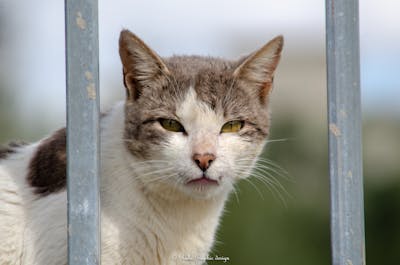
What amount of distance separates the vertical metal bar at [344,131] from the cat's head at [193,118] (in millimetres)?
735

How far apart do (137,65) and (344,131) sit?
1200 millimetres

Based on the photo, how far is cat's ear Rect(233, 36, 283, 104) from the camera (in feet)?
9.77

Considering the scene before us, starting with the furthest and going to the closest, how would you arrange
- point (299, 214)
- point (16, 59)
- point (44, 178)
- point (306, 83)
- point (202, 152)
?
point (306, 83), point (16, 59), point (299, 214), point (44, 178), point (202, 152)

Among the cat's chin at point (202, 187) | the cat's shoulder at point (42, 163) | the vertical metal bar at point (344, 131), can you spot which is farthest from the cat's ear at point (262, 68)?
the cat's shoulder at point (42, 163)

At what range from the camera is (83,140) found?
78.7 inches

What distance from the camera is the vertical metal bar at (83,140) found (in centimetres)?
197

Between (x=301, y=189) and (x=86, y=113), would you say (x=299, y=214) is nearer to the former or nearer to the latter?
(x=301, y=189)

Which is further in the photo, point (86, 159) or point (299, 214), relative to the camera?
point (299, 214)

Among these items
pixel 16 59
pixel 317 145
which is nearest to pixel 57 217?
pixel 317 145

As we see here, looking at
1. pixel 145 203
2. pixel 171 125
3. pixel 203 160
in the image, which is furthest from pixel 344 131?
pixel 145 203

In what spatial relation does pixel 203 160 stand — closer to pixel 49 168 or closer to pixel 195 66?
pixel 195 66

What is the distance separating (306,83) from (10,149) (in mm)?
6994

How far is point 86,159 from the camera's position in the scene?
78.8 inches

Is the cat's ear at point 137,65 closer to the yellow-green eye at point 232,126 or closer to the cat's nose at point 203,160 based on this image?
the yellow-green eye at point 232,126
